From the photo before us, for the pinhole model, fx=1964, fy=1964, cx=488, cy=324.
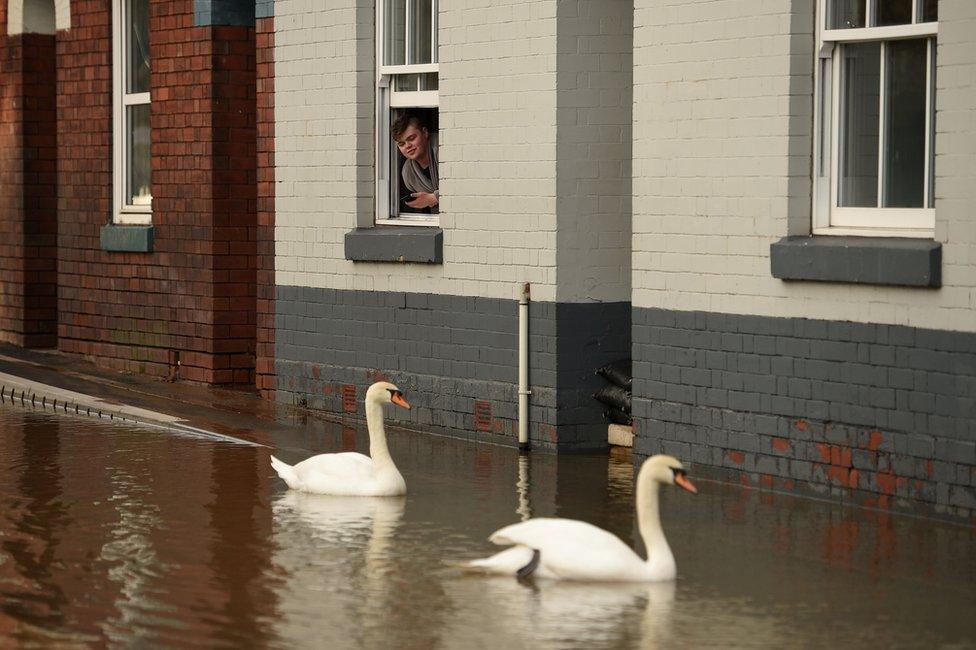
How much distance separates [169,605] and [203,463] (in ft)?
14.1

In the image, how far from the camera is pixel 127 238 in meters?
17.9

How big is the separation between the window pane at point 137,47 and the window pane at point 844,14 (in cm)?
865

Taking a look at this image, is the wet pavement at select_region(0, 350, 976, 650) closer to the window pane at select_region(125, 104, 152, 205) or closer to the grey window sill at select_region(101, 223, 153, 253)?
the grey window sill at select_region(101, 223, 153, 253)

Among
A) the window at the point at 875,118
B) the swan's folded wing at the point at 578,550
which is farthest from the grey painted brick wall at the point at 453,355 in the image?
the swan's folded wing at the point at 578,550

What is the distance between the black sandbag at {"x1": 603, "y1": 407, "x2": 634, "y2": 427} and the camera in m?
13.2

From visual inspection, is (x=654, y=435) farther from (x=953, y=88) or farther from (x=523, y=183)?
(x=953, y=88)

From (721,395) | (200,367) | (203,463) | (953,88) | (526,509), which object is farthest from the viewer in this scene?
(200,367)

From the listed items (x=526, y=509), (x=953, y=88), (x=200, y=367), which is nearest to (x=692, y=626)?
(x=526, y=509)

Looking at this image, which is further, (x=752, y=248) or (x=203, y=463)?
(x=203, y=463)

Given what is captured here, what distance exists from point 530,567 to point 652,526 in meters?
0.58

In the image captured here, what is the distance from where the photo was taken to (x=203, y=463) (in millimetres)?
Answer: 12586

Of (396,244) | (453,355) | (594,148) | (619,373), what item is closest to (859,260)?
(619,373)

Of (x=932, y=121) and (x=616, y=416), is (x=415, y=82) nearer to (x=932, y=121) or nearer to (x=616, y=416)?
(x=616, y=416)

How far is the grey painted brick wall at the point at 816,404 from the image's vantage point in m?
10.3
